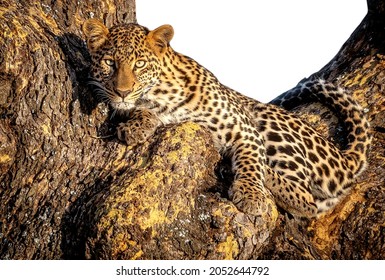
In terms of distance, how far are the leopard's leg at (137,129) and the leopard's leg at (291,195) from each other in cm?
119

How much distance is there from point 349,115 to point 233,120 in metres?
1.35

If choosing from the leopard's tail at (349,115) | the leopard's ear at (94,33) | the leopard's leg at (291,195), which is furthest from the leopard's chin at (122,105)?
the leopard's tail at (349,115)

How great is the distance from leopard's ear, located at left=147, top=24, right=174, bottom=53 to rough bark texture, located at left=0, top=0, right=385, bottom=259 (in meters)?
0.69

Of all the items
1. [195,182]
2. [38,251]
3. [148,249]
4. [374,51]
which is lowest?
[38,251]

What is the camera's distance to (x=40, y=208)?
5699 millimetres

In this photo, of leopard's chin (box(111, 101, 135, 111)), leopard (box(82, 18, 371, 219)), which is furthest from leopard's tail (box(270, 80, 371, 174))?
leopard's chin (box(111, 101, 135, 111))

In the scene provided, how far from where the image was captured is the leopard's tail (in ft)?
23.4

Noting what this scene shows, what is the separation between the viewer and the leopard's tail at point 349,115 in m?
7.14

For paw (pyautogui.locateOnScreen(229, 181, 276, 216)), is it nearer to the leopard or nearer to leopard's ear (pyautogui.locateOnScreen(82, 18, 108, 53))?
the leopard

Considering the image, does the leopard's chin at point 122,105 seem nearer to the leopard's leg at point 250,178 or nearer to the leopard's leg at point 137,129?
the leopard's leg at point 137,129

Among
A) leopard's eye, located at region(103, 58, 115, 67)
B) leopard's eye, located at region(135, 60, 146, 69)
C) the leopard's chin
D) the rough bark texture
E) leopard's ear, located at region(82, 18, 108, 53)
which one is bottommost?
the rough bark texture
